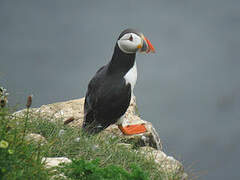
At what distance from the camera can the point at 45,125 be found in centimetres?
A: 602

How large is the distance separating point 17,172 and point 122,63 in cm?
392

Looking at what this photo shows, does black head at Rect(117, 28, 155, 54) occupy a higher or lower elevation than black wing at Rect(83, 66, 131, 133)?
higher

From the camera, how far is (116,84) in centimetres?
681

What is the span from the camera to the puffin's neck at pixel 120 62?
695 centimetres

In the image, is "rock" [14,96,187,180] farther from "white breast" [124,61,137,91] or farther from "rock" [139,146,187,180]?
"white breast" [124,61,137,91]

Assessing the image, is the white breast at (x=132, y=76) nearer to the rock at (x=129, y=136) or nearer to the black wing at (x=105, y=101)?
the black wing at (x=105, y=101)

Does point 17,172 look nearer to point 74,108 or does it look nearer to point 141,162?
point 141,162

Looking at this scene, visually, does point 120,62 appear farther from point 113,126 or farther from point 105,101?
point 113,126

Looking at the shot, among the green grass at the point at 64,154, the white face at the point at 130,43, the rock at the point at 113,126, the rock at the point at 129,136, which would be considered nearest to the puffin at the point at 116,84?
the white face at the point at 130,43

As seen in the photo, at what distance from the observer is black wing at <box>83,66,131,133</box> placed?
6762mm

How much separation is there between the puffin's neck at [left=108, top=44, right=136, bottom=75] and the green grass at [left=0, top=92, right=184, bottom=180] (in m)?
1.36

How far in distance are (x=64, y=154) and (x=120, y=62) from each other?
246cm

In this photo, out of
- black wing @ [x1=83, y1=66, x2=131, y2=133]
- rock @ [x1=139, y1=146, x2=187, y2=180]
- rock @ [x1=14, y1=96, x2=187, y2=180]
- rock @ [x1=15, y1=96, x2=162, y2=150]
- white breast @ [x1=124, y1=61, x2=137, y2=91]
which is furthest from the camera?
rock @ [x1=15, y1=96, x2=162, y2=150]

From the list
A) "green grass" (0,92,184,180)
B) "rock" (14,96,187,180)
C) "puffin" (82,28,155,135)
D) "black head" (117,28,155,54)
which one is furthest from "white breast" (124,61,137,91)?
"green grass" (0,92,184,180)
